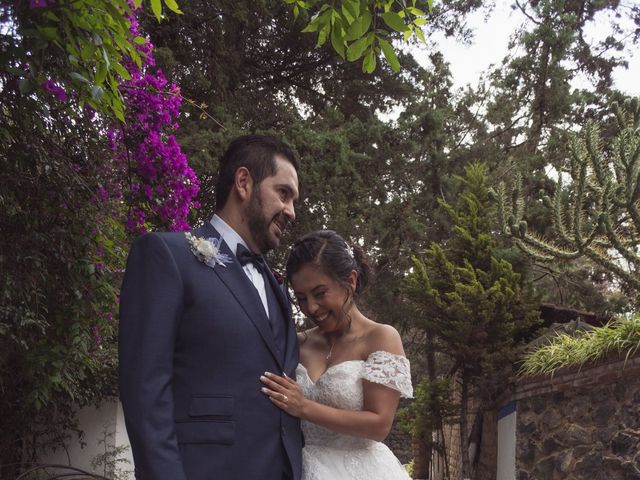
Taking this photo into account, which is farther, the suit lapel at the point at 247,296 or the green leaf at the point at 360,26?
the green leaf at the point at 360,26

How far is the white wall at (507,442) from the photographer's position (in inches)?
432

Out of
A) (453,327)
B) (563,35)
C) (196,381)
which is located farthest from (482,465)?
(196,381)

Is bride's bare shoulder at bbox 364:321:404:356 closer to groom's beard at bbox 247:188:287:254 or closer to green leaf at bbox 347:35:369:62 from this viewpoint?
groom's beard at bbox 247:188:287:254

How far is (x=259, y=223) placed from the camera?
8.87 ft

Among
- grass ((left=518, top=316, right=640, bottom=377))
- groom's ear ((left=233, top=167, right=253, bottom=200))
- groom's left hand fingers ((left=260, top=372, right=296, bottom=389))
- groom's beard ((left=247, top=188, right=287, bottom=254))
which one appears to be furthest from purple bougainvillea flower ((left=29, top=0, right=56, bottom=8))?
grass ((left=518, top=316, right=640, bottom=377))

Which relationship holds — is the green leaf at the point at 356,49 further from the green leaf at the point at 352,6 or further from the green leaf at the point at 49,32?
the green leaf at the point at 49,32

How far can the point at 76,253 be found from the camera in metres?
4.40

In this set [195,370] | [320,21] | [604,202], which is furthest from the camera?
[604,202]

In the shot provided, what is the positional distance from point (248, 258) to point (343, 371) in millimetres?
768

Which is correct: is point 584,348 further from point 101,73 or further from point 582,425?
point 101,73

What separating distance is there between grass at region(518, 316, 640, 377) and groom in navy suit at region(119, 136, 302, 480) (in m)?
6.26

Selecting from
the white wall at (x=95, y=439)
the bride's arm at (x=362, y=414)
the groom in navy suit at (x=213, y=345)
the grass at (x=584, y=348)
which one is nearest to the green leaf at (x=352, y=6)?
the groom in navy suit at (x=213, y=345)

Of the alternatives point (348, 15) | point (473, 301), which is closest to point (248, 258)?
point (348, 15)

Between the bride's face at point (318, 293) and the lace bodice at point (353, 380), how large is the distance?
0.74ft
